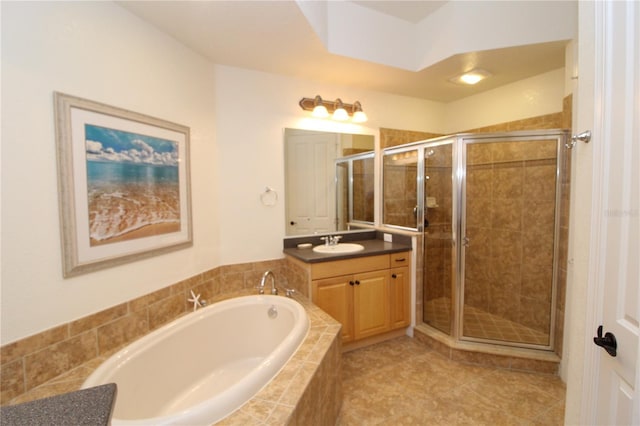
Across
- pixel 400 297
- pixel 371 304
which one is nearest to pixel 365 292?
pixel 371 304

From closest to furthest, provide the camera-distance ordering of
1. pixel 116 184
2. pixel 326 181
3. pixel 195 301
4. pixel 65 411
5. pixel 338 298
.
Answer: pixel 65 411 < pixel 116 184 < pixel 195 301 < pixel 338 298 < pixel 326 181

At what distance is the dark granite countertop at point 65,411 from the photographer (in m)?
0.45

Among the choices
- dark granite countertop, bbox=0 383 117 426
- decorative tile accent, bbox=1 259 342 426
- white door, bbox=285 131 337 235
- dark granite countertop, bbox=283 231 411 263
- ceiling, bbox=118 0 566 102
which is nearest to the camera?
dark granite countertop, bbox=0 383 117 426

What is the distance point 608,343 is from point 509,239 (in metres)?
2.09

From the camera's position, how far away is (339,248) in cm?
254

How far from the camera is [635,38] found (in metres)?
0.79

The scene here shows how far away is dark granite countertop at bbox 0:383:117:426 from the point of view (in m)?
0.45

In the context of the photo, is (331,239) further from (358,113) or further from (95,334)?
(95,334)

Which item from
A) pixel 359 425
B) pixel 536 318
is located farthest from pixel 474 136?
pixel 359 425

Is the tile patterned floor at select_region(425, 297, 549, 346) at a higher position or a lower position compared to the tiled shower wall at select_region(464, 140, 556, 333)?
lower

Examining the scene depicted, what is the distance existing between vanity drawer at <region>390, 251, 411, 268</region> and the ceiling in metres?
1.65

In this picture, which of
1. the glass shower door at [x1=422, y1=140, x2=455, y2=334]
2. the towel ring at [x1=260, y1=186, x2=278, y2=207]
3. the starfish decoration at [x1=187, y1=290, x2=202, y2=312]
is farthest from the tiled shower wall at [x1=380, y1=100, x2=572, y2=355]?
the starfish decoration at [x1=187, y1=290, x2=202, y2=312]

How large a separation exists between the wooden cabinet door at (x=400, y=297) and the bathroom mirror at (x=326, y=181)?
0.69m

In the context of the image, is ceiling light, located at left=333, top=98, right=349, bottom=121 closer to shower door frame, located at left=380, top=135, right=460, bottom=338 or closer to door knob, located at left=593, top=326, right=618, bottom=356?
shower door frame, located at left=380, top=135, right=460, bottom=338
